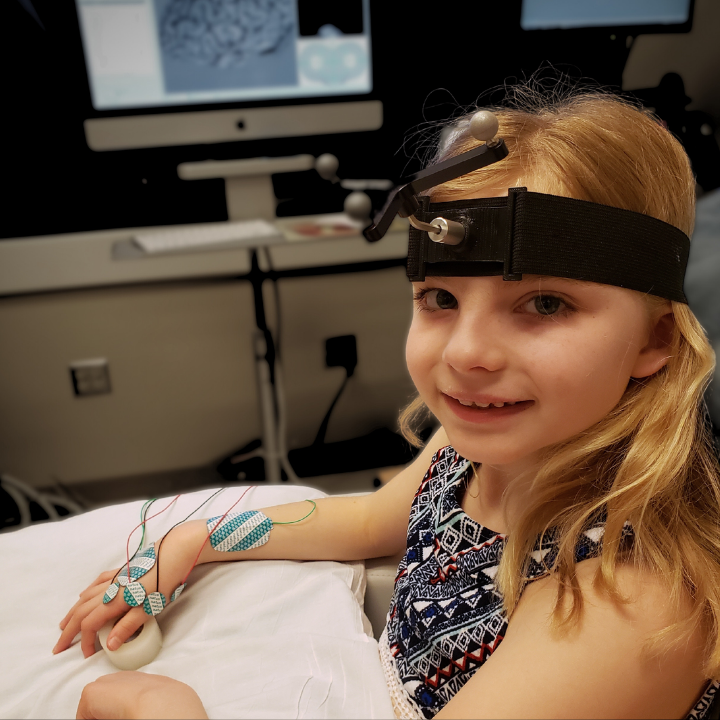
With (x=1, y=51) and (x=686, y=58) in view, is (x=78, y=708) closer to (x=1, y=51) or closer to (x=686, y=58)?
(x=1, y=51)

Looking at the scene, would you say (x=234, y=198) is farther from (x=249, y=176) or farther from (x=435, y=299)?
(x=435, y=299)

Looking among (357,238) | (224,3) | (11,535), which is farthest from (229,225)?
(11,535)

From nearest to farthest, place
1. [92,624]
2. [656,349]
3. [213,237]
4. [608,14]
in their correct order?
[656,349] < [92,624] < [213,237] < [608,14]

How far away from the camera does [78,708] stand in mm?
668

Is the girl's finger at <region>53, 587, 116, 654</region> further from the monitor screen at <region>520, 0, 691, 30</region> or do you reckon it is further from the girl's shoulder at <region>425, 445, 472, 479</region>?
the monitor screen at <region>520, 0, 691, 30</region>

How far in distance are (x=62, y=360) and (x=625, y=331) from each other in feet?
5.71

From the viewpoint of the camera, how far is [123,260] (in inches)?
69.4

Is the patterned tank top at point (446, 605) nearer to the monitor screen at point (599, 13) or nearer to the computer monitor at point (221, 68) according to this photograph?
the computer monitor at point (221, 68)


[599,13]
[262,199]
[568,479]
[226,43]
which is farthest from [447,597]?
[599,13]

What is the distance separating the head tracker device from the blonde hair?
3 centimetres

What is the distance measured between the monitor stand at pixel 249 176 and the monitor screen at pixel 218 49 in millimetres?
154

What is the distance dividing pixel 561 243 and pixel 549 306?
6 cm

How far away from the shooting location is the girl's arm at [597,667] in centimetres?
54

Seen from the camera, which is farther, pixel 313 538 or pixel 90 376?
pixel 90 376
